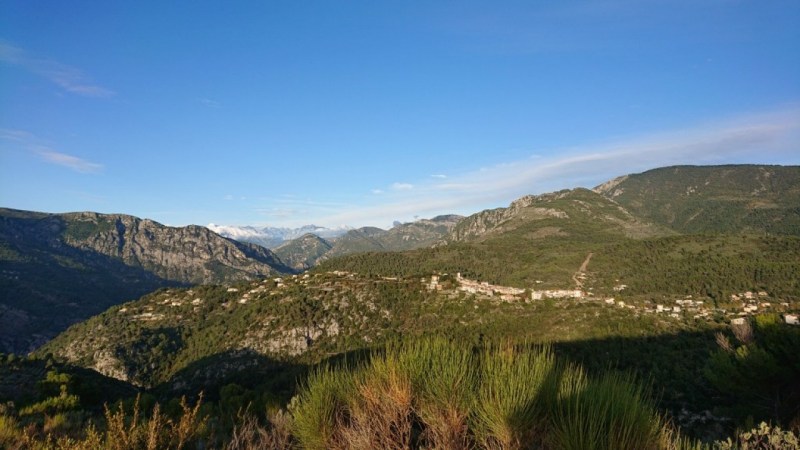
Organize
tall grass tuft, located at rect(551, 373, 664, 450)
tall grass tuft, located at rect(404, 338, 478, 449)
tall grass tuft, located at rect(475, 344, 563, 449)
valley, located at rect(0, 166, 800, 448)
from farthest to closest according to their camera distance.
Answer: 1. valley, located at rect(0, 166, 800, 448)
2. tall grass tuft, located at rect(404, 338, 478, 449)
3. tall grass tuft, located at rect(475, 344, 563, 449)
4. tall grass tuft, located at rect(551, 373, 664, 450)

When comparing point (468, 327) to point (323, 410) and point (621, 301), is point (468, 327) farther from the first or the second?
point (323, 410)

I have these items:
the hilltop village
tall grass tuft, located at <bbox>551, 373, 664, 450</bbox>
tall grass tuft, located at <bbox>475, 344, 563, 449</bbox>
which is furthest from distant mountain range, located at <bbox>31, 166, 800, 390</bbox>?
tall grass tuft, located at <bbox>551, 373, 664, 450</bbox>

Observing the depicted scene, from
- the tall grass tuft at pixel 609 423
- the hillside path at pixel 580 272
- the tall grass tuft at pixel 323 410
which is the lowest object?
the hillside path at pixel 580 272

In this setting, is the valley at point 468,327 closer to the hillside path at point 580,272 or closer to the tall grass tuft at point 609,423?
the tall grass tuft at point 609,423

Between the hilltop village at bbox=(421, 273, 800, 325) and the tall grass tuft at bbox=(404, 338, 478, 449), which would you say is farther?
the hilltop village at bbox=(421, 273, 800, 325)

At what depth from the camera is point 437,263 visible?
19000cm

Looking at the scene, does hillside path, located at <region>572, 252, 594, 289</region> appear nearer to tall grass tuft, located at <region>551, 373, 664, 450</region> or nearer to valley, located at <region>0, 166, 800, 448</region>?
valley, located at <region>0, 166, 800, 448</region>

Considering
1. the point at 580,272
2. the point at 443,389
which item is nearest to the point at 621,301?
the point at 443,389

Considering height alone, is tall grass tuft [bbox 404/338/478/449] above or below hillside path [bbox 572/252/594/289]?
above

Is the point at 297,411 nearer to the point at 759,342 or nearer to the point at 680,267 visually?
the point at 759,342

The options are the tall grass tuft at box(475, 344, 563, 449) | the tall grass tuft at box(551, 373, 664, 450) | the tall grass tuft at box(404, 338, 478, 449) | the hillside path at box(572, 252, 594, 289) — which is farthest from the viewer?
the hillside path at box(572, 252, 594, 289)

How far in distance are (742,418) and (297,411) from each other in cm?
2387

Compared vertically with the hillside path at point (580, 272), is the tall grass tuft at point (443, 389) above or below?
above

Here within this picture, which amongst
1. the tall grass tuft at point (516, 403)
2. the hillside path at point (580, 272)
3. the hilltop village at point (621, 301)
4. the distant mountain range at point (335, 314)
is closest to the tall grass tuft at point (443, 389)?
the tall grass tuft at point (516, 403)
